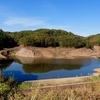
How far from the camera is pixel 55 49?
5106 centimetres

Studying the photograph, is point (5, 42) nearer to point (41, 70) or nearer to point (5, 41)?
point (5, 41)

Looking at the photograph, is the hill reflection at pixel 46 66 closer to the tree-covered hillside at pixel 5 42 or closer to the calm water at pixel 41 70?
the calm water at pixel 41 70

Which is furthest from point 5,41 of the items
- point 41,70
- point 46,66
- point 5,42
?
point 41,70

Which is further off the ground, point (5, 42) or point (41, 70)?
point (5, 42)

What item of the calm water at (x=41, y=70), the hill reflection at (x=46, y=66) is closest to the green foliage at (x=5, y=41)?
the hill reflection at (x=46, y=66)

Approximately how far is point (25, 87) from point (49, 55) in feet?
104

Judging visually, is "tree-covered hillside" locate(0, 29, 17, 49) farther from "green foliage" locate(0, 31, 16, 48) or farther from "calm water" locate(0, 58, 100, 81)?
"calm water" locate(0, 58, 100, 81)

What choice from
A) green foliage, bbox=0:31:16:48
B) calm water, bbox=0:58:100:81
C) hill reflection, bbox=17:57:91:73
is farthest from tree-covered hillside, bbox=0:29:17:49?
calm water, bbox=0:58:100:81

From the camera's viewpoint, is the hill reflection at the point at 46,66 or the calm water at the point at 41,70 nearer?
the calm water at the point at 41,70

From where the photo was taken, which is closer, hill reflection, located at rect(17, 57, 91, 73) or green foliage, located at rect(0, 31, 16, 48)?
hill reflection, located at rect(17, 57, 91, 73)

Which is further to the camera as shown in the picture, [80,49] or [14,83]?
[80,49]

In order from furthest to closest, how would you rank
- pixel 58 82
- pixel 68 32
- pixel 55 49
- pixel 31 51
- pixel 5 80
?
pixel 68 32 < pixel 55 49 < pixel 31 51 < pixel 58 82 < pixel 5 80

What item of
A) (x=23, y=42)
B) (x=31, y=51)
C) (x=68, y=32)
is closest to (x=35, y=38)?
(x=23, y=42)

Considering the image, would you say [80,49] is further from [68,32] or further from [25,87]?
[25,87]
